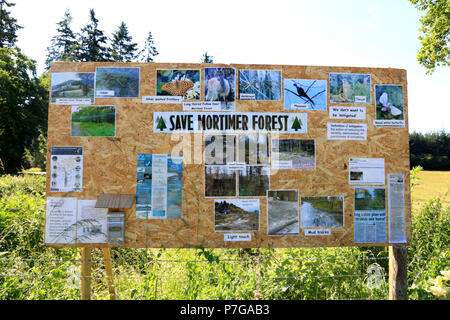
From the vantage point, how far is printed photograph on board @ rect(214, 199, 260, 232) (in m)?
2.52

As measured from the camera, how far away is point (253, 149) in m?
2.54

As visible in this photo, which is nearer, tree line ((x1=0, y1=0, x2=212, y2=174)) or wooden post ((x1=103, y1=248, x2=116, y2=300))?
wooden post ((x1=103, y1=248, x2=116, y2=300))

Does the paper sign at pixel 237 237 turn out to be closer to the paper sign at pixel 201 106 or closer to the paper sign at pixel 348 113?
the paper sign at pixel 201 106

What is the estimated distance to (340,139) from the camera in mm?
2600

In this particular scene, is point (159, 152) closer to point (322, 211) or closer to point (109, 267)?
point (109, 267)

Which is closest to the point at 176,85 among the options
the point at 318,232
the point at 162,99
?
the point at 162,99

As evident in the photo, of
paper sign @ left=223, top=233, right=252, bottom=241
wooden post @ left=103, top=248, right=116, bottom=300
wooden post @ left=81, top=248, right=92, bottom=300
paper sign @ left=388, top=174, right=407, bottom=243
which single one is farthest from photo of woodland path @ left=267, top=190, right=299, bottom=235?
wooden post @ left=81, top=248, right=92, bottom=300

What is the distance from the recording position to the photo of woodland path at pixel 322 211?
2561 mm

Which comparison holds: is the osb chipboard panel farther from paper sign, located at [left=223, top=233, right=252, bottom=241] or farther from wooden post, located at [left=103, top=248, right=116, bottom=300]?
wooden post, located at [left=103, top=248, right=116, bottom=300]

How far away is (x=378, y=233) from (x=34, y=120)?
2774cm

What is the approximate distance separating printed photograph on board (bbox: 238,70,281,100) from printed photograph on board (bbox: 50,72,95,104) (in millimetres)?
1549

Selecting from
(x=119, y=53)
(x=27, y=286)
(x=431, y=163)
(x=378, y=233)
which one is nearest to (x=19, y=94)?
(x=119, y=53)

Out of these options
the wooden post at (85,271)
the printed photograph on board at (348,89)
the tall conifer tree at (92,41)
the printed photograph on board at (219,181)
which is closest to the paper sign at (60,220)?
the wooden post at (85,271)
